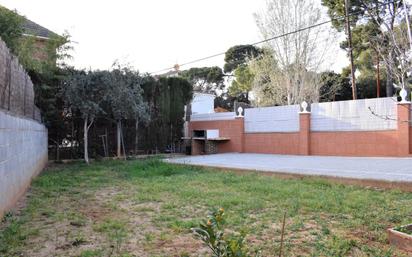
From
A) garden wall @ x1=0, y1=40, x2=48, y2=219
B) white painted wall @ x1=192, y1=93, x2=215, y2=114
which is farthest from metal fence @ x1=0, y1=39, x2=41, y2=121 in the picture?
white painted wall @ x1=192, y1=93, x2=215, y2=114

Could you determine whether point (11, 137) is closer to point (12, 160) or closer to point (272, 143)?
point (12, 160)

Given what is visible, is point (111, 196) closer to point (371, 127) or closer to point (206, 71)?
point (371, 127)

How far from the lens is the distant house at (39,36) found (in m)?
15.7

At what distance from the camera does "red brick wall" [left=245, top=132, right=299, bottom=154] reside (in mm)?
15472

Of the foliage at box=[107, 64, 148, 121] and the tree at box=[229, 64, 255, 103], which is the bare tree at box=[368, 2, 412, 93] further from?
the foliage at box=[107, 64, 148, 121]

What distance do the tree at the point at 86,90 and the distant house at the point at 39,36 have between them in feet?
10.7

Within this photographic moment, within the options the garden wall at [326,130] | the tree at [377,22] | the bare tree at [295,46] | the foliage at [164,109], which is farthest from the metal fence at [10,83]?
the bare tree at [295,46]

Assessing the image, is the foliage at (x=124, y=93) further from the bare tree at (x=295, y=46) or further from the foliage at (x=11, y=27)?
the bare tree at (x=295, y=46)

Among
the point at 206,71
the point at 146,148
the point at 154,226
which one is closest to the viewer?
the point at 154,226

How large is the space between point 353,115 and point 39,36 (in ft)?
49.4

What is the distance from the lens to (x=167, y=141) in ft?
61.7

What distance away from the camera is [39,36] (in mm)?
17969

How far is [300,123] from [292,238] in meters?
11.5

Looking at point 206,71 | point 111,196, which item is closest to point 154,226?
point 111,196
